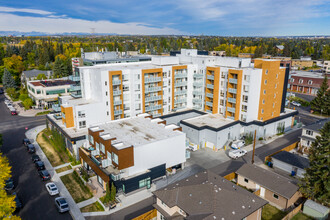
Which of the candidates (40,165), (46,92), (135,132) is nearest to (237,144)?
(135,132)

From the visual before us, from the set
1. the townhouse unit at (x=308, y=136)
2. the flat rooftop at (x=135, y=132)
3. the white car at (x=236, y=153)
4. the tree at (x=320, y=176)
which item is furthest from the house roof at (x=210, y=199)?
the townhouse unit at (x=308, y=136)

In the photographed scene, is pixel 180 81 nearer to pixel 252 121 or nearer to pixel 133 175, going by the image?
pixel 252 121

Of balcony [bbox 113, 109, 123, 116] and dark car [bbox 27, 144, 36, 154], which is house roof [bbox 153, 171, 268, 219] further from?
dark car [bbox 27, 144, 36, 154]

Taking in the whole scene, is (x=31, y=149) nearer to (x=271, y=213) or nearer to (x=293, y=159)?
(x=271, y=213)

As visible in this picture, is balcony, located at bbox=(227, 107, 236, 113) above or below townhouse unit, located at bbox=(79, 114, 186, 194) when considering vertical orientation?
above

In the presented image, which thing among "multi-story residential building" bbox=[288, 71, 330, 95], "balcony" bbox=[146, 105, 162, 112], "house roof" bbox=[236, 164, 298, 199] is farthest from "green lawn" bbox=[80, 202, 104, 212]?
"multi-story residential building" bbox=[288, 71, 330, 95]

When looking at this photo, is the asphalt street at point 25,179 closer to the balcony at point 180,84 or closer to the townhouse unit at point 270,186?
the townhouse unit at point 270,186
